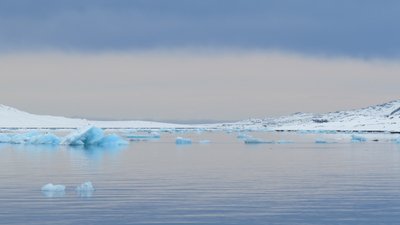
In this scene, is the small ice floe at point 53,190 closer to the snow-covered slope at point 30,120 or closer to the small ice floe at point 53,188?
the small ice floe at point 53,188

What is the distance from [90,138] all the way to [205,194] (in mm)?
27360

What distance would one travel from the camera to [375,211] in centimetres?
1327

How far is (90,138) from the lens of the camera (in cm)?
4256

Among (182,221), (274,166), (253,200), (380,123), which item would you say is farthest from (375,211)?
(380,123)

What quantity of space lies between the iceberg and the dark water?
14991 mm

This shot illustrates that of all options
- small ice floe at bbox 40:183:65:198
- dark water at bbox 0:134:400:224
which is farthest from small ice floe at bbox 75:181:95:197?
small ice floe at bbox 40:183:65:198

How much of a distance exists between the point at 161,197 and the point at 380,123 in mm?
96692

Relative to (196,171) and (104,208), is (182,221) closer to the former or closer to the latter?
(104,208)

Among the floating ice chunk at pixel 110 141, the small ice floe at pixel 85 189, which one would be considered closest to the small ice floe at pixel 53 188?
the small ice floe at pixel 85 189

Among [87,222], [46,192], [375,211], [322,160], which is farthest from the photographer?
[322,160]

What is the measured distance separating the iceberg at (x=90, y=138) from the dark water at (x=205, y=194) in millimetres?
14991

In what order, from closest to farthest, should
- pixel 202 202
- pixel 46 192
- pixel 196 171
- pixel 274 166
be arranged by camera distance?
1. pixel 202 202
2. pixel 46 192
3. pixel 196 171
4. pixel 274 166

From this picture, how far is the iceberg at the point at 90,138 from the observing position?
41.0 metres

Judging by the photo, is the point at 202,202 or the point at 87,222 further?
the point at 202,202
